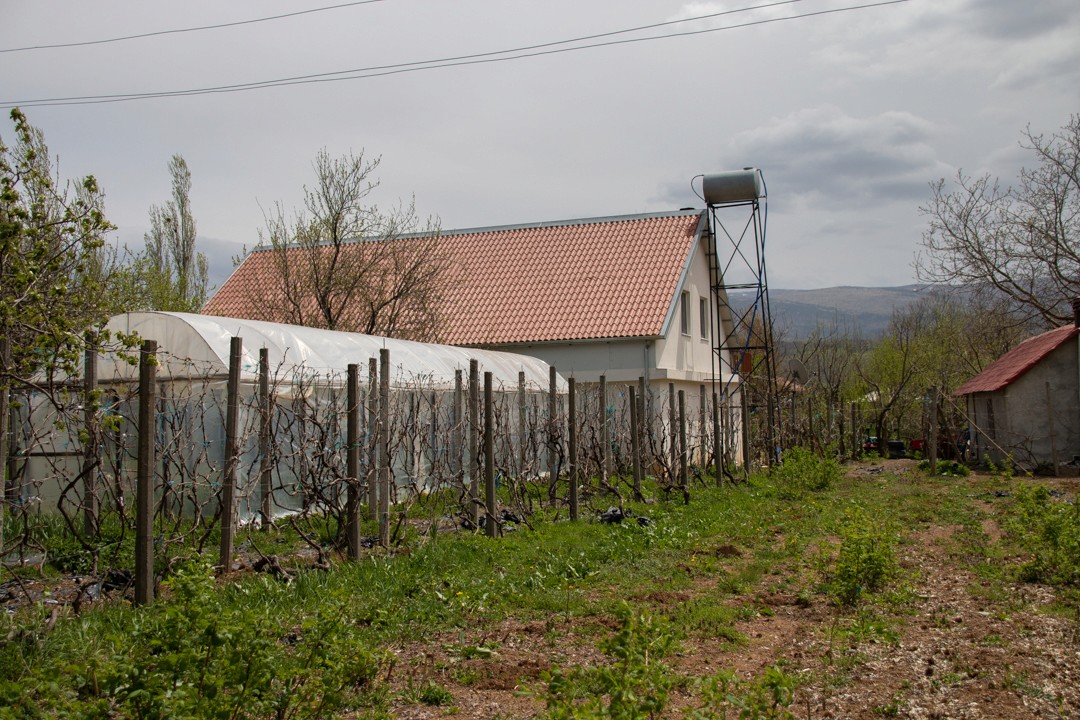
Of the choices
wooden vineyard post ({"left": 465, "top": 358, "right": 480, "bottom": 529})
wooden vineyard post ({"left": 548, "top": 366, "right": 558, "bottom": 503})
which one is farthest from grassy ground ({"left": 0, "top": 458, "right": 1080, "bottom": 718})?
wooden vineyard post ({"left": 548, "top": 366, "right": 558, "bottom": 503})

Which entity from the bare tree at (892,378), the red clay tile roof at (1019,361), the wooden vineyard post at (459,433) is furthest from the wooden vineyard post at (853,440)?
the wooden vineyard post at (459,433)

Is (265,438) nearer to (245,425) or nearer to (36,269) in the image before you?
(245,425)

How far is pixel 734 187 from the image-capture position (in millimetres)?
24141

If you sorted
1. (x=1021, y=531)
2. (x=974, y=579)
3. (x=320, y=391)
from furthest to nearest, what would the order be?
1. (x=320, y=391)
2. (x=1021, y=531)
3. (x=974, y=579)

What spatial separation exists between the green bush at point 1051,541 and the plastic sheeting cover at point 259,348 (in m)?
6.38

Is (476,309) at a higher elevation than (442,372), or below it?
higher

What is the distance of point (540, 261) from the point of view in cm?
2689

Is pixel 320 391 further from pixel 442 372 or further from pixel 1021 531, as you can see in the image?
pixel 1021 531

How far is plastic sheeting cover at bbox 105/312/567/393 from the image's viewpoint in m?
11.7

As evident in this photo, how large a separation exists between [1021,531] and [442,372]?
400 inches

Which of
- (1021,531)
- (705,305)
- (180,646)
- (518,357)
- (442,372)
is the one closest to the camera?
(180,646)

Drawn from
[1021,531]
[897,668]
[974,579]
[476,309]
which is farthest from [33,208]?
[476,309]

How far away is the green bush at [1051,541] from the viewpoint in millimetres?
7777

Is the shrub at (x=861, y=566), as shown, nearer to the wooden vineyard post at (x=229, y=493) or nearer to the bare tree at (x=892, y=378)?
the wooden vineyard post at (x=229, y=493)
